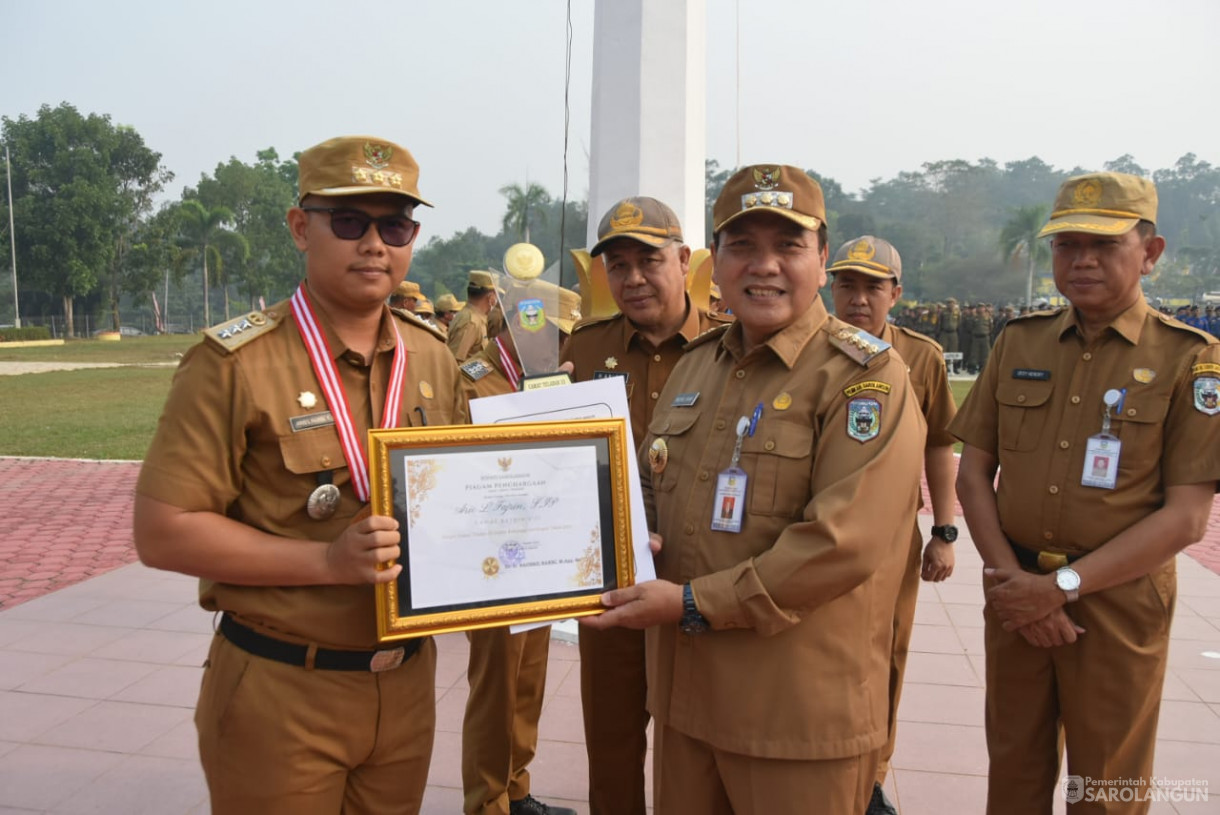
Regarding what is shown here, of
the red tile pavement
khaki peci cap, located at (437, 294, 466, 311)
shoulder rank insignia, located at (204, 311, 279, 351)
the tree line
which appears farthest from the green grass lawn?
shoulder rank insignia, located at (204, 311, 279, 351)

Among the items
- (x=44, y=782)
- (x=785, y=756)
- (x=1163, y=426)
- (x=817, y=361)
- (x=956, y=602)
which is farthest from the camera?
(x=956, y=602)

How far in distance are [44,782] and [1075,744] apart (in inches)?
147

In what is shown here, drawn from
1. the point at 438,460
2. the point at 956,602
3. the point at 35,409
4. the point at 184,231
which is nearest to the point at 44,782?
the point at 438,460

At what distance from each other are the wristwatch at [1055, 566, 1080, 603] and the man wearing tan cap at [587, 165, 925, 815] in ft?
2.33

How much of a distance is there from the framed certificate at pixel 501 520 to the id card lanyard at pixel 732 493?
21 centimetres

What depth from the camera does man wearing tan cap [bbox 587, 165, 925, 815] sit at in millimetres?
1827

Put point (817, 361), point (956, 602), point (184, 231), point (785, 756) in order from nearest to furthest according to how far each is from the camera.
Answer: point (785, 756)
point (817, 361)
point (956, 602)
point (184, 231)

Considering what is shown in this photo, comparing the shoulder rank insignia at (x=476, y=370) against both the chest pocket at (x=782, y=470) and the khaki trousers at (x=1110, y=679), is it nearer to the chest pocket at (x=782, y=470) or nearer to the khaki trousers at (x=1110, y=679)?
the chest pocket at (x=782, y=470)

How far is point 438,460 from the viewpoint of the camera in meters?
1.88

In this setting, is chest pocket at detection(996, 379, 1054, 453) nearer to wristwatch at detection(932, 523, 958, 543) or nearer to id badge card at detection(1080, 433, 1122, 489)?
id badge card at detection(1080, 433, 1122, 489)

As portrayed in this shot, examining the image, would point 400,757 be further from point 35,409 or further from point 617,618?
point 35,409

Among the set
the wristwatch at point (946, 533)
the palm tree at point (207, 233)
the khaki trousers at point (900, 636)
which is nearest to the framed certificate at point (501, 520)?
the khaki trousers at point (900, 636)

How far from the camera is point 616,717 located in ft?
9.91

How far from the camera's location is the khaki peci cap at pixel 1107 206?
8.05ft
